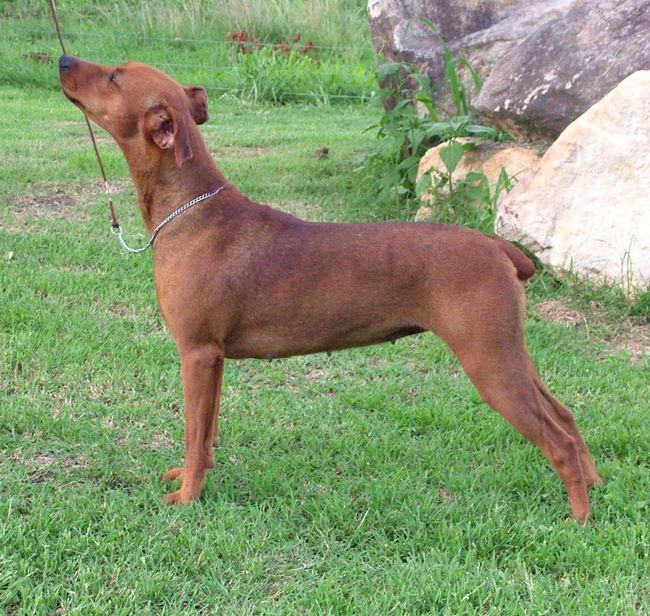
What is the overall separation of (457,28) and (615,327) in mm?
3475

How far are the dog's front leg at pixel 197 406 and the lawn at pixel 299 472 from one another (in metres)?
0.10

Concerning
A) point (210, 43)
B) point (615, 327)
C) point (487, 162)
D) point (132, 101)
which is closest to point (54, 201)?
point (487, 162)

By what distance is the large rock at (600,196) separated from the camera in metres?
5.06

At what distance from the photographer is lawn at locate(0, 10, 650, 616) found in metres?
2.81

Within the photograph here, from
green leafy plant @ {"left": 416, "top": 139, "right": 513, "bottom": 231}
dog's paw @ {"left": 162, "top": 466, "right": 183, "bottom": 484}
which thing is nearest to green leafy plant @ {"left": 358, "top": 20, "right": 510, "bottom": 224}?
green leafy plant @ {"left": 416, "top": 139, "right": 513, "bottom": 231}

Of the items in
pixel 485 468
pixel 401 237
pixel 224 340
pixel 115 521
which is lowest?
pixel 485 468

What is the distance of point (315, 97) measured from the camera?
12.4 meters

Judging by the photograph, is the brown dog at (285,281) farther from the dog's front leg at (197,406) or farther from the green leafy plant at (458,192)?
the green leafy plant at (458,192)

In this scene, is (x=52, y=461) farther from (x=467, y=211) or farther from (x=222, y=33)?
(x=222, y=33)

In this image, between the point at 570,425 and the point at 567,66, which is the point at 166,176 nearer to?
the point at 570,425

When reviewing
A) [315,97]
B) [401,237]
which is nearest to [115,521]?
[401,237]

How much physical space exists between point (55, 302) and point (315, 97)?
8228 mm

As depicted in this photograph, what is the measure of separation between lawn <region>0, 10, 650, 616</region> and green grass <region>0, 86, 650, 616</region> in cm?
1

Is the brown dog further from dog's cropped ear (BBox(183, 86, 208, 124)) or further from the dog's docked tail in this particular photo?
dog's cropped ear (BBox(183, 86, 208, 124))
